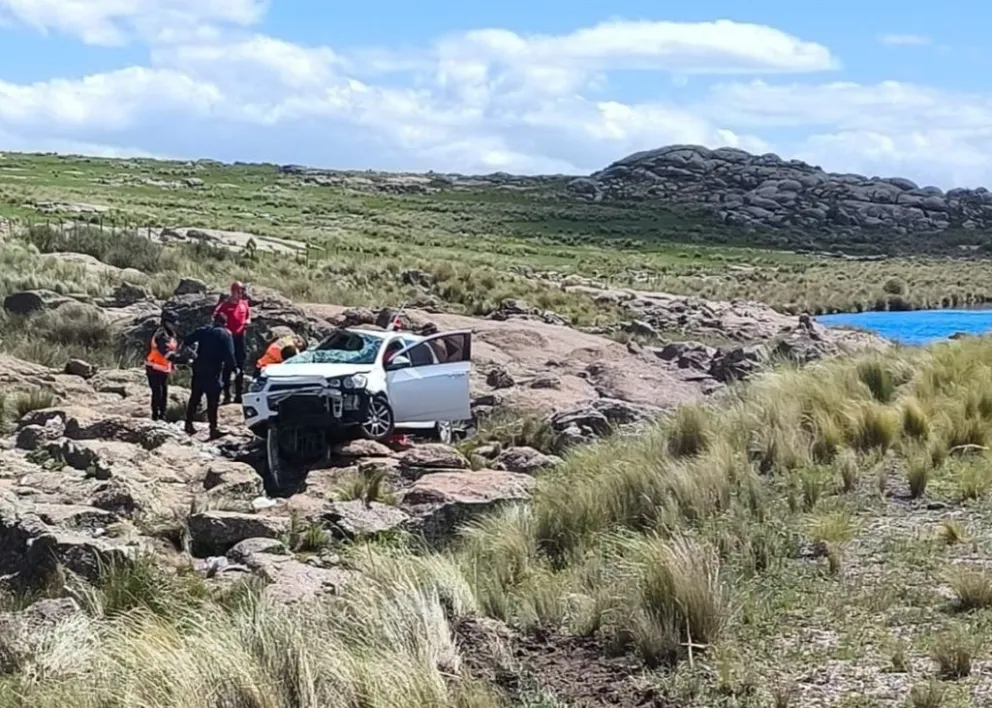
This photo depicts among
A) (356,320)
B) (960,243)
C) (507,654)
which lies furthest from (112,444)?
(960,243)

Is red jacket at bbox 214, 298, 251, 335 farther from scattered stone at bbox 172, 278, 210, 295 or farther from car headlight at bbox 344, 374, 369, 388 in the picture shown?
scattered stone at bbox 172, 278, 210, 295

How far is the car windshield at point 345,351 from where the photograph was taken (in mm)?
19125

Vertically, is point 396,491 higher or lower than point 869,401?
lower

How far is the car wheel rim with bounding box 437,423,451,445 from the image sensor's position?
1967 cm

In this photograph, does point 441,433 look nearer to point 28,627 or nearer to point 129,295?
point 28,627

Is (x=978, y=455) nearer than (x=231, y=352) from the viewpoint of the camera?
Yes

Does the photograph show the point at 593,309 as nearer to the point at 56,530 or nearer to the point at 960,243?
the point at 56,530

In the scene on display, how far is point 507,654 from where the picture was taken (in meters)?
7.28

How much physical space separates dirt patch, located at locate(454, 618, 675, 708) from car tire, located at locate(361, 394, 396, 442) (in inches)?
410

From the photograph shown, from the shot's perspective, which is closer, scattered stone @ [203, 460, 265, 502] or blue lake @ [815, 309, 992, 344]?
scattered stone @ [203, 460, 265, 502]

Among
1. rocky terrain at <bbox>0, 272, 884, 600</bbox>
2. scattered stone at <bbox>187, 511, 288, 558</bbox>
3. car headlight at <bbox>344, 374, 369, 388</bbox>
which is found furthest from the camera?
car headlight at <bbox>344, 374, 369, 388</bbox>

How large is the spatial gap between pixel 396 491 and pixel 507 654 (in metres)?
7.77

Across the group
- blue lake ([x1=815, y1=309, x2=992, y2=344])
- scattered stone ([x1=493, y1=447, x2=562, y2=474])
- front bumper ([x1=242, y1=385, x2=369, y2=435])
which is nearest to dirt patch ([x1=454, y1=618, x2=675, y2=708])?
scattered stone ([x1=493, y1=447, x2=562, y2=474])

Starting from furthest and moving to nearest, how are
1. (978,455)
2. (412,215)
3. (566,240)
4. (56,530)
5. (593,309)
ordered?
(412,215) < (566,240) < (593,309) < (978,455) < (56,530)
